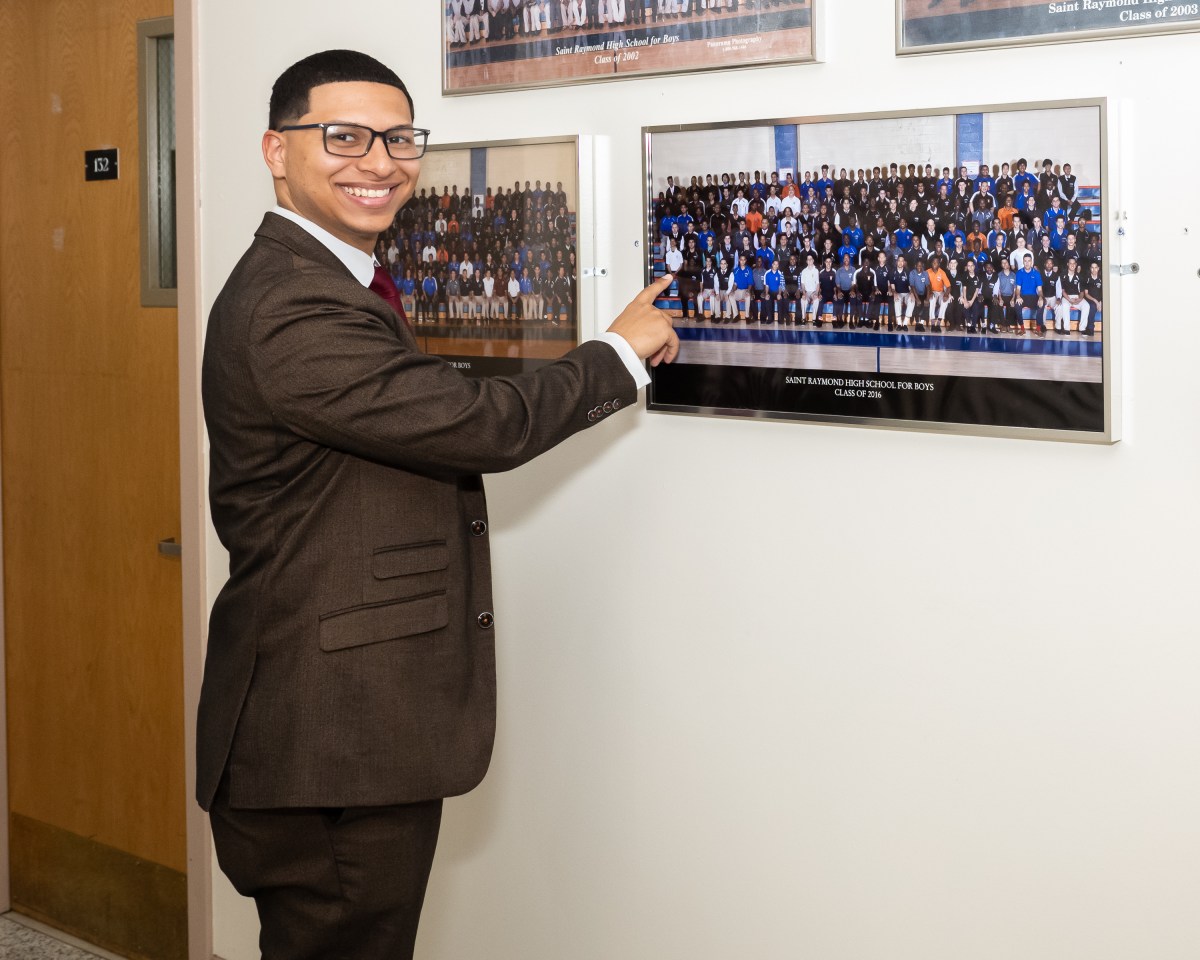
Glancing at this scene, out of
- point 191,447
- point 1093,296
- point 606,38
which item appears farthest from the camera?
point 191,447

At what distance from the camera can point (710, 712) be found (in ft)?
6.41

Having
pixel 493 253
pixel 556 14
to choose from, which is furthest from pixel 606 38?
pixel 493 253

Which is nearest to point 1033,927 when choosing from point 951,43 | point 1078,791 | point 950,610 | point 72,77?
point 1078,791

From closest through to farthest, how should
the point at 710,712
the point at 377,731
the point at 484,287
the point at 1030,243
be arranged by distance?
the point at 1030,243
the point at 377,731
the point at 710,712
the point at 484,287

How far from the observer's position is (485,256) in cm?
208

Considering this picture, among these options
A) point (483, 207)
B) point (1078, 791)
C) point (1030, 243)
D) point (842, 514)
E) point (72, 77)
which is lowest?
point (1078, 791)

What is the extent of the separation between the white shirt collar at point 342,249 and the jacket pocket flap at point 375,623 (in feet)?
1.44

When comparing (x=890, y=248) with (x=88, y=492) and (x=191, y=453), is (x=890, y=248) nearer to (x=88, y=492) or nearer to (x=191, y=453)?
(x=191, y=453)

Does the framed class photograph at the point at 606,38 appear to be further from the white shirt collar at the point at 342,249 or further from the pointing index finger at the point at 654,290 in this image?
the white shirt collar at the point at 342,249

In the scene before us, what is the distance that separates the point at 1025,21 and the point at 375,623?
1079 millimetres

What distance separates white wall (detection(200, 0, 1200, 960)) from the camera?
157 centimetres

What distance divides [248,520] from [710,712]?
727mm

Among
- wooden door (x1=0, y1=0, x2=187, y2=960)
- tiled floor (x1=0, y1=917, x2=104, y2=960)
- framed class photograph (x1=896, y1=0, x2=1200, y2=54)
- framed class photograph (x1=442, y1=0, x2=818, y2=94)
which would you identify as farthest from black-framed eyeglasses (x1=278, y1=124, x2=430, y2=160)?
tiled floor (x1=0, y1=917, x2=104, y2=960)

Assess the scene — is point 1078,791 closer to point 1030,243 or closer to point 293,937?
point 1030,243
